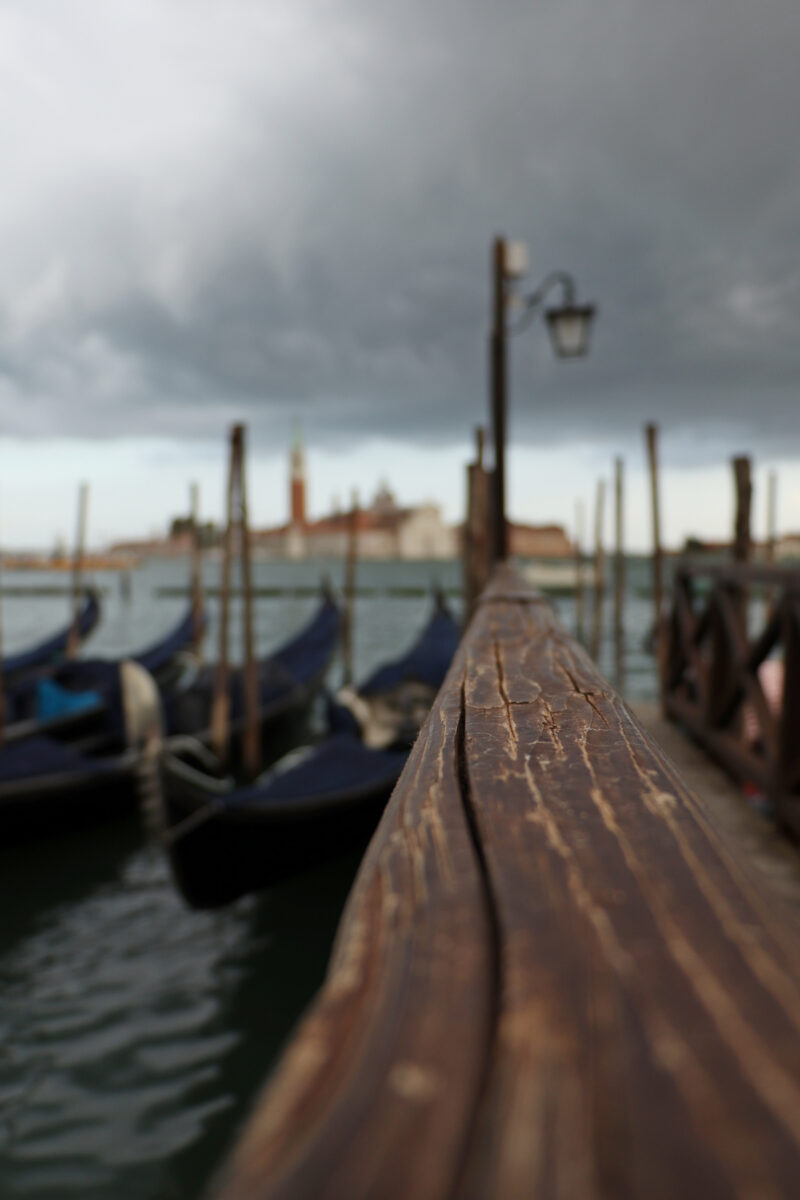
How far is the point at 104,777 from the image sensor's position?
19.0 ft

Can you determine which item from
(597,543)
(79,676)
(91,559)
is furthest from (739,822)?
(91,559)

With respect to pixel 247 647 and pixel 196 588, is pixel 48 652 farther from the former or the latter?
pixel 247 647

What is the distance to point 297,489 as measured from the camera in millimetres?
100500

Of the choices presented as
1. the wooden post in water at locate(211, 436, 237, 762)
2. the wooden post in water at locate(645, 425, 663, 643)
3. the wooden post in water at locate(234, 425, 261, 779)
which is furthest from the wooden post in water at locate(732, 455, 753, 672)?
the wooden post in water at locate(211, 436, 237, 762)

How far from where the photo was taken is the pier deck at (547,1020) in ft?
0.87

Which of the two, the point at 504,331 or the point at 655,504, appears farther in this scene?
the point at 655,504

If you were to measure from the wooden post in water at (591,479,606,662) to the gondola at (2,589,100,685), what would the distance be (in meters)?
8.93

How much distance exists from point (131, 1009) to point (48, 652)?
9.29 metres

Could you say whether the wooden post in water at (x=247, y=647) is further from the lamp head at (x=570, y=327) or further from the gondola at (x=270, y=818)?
the lamp head at (x=570, y=327)

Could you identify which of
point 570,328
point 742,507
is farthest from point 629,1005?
point 742,507

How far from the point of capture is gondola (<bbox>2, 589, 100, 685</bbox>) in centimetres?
1105

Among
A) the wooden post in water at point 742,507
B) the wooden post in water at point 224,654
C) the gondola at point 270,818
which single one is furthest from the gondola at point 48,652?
the wooden post in water at point 742,507

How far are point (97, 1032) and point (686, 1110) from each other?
422 cm

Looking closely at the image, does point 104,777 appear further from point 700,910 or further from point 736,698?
point 700,910
